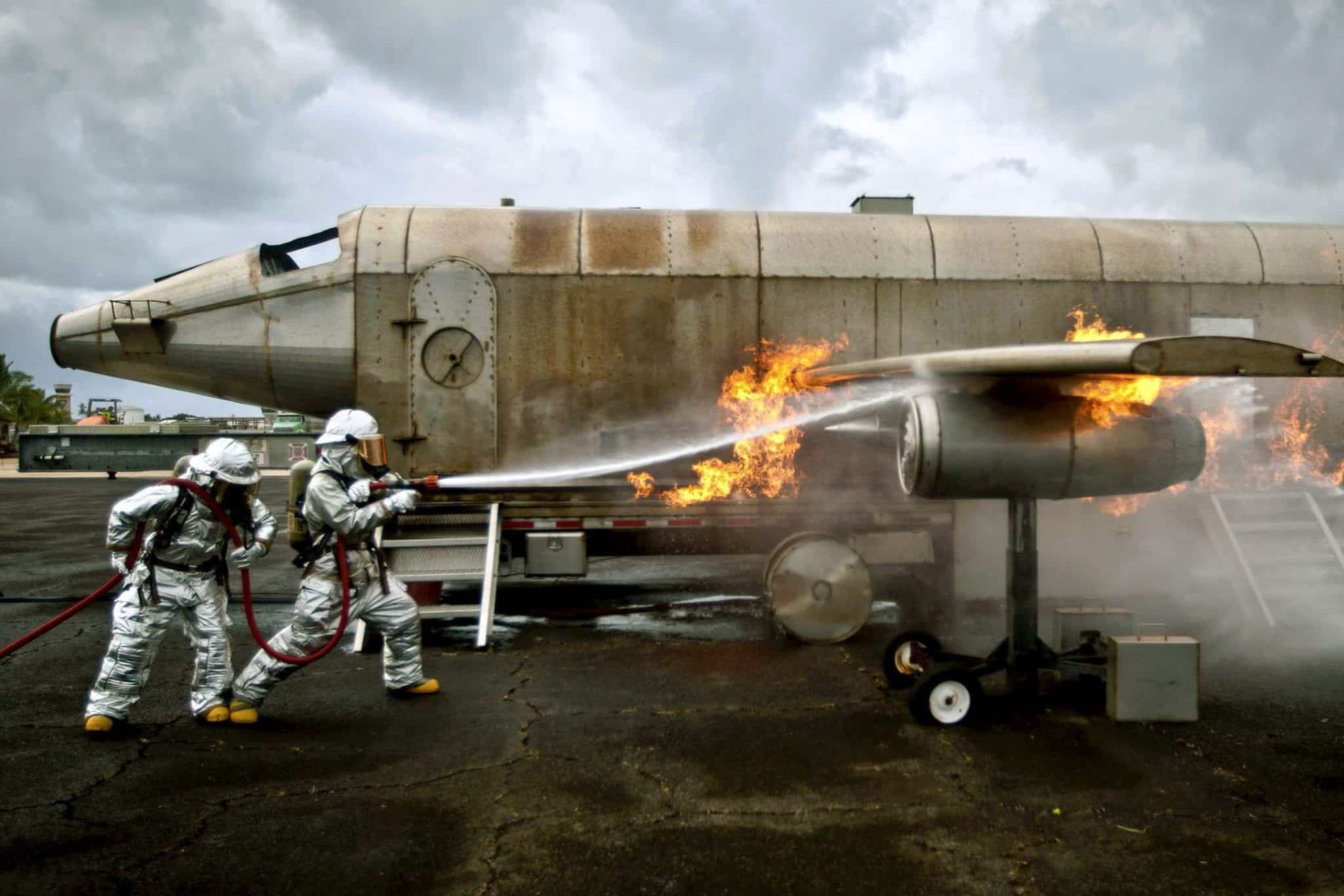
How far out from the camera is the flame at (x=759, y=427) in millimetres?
7734

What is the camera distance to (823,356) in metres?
7.84

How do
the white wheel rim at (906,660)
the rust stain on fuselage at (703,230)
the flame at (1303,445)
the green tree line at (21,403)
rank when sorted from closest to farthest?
the white wheel rim at (906,660) → the rust stain on fuselage at (703,230) → the flame at (1303,445) → the green tree line at (21,403)

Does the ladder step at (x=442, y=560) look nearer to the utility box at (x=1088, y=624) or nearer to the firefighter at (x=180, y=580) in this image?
the firefighter at (x=180, y=580)

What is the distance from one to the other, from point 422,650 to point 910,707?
4.44 meters

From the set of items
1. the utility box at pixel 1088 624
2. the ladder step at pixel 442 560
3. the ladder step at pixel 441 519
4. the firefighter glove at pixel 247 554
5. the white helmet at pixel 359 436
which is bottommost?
the utility box at pixel 1088 624

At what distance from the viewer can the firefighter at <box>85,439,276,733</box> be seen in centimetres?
537

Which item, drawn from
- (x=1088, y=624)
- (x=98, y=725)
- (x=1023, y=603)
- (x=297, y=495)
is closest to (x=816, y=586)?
(x=1023, y=603)

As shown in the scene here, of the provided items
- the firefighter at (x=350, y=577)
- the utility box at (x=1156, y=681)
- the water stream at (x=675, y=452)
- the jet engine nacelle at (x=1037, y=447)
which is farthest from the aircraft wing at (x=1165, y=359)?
the firefighter at (x=350, y=577)

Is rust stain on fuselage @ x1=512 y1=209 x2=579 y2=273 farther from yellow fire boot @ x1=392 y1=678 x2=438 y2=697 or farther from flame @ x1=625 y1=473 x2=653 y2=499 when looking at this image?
yellow fire boot @ x1=392 y1=678 x2=438 y2=697

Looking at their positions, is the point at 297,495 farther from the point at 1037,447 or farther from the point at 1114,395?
the point at 1114,395

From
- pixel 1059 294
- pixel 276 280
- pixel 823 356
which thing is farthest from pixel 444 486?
pixel 1059 294

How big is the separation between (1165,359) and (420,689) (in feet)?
17.4

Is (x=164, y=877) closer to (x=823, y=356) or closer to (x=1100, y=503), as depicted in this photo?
(x=823, y=356)

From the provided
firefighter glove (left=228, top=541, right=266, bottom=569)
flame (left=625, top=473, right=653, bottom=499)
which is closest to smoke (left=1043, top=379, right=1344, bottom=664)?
flame (left=625, top=473, right=653, bottom=499)
